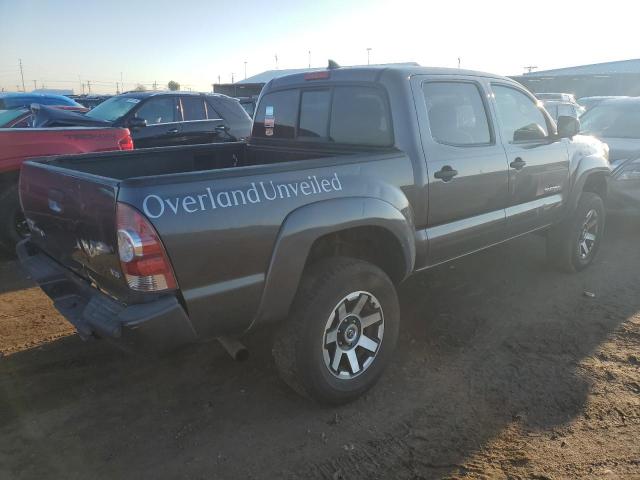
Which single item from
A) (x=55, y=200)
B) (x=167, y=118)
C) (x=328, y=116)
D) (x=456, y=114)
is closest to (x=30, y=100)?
(x=167, y=118)

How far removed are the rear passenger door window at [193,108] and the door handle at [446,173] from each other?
668cm

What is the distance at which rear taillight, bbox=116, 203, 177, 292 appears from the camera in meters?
2.20

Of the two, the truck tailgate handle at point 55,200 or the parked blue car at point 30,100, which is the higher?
the parked blue car at point 30,100

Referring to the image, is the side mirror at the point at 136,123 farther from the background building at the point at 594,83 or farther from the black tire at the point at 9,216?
the background building at the point at 594,83

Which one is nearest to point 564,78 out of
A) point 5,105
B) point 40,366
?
point 5,105

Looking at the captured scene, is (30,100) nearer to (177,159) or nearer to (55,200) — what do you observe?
(177,159)

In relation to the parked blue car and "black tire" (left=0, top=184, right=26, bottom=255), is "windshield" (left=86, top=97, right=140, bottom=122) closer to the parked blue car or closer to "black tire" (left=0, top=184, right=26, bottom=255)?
"black tire" (left=0, top=184, right=26, bottom=255)

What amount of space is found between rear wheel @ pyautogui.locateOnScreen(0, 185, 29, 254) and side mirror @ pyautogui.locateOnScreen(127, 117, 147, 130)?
2.98 metres

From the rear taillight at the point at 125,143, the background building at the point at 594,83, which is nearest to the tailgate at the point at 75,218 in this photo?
the rear taillight at the point at 125,143

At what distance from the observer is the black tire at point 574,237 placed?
5.14 meters

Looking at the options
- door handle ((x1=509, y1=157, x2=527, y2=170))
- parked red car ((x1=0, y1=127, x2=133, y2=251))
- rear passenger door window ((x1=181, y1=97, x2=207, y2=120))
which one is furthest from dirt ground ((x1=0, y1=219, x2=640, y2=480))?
rear passenger door window ((x1=181, y1=97, x2=207, y2=120))

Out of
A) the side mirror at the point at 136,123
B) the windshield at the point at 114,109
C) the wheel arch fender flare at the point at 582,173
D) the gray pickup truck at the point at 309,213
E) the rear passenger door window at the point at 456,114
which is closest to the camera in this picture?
the gray pickup truck at the point at 309,213

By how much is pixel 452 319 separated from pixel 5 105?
547 inches

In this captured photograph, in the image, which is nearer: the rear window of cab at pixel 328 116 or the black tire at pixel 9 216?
the rear window of cab at pixel 328 116
